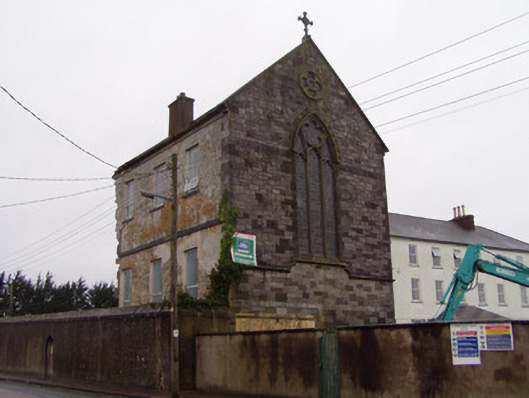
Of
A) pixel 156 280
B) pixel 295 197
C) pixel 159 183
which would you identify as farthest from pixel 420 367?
pixel 159 183

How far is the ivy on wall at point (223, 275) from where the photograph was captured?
2119 cm

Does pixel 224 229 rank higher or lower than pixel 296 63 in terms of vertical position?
lower

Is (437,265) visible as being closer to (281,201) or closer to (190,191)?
(281,201)

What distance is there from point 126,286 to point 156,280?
3315 mm

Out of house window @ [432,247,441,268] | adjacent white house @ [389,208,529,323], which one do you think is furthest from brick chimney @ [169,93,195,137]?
house window @ [432,247,441,268]

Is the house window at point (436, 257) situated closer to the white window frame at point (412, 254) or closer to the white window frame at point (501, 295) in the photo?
the white window frame at point (412, 254)

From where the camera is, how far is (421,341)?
47.1 ft

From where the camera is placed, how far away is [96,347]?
25.0 meters

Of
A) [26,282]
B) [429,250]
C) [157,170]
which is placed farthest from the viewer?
[26,282]

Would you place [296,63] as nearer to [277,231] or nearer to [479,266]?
[277,231]

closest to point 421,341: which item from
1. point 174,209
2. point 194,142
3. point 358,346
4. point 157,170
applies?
point 358,346

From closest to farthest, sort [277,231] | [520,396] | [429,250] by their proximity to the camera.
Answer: [520,396] → [277,231] → [429,250]

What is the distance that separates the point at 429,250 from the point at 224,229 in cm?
3010

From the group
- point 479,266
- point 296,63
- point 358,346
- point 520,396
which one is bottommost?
point 520,396
